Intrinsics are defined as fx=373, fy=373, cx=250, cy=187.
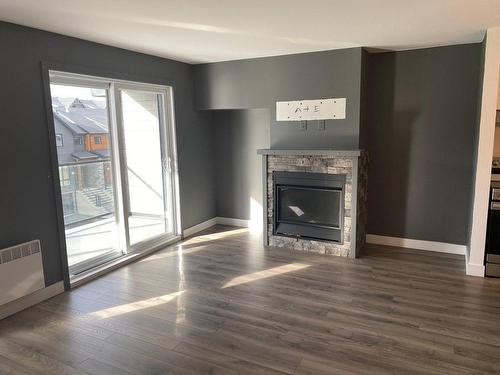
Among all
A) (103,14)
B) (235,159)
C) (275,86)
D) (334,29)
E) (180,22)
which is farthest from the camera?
(235,159)

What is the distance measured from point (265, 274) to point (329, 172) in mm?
1373

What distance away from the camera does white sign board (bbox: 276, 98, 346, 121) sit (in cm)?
421


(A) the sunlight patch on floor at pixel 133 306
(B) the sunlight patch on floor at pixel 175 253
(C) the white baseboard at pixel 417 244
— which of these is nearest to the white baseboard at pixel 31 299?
(A) the sunlight patch on floor at pixel 133 306

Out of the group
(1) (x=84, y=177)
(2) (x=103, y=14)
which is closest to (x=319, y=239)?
(1) (x=84, y=177)

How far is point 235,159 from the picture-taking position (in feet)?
18.3

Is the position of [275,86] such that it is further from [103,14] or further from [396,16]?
[103,14]

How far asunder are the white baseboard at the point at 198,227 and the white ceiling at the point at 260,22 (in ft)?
7.99

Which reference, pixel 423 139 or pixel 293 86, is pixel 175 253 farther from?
pixel 423 139

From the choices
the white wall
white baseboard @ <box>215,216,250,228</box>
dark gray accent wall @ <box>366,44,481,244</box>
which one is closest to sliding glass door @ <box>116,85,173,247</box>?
white baseboard @ <box>215,216,250,228</box>

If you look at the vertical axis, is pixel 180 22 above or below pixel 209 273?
above

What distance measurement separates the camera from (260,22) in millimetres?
3045

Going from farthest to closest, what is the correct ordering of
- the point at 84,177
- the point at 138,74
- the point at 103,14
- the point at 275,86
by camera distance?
the point at 275,86
the point at 138,74
the point at 84,177
the point at 103,14

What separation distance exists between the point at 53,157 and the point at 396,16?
3152 millimetres

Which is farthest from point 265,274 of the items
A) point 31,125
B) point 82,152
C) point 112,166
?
point 31,125
